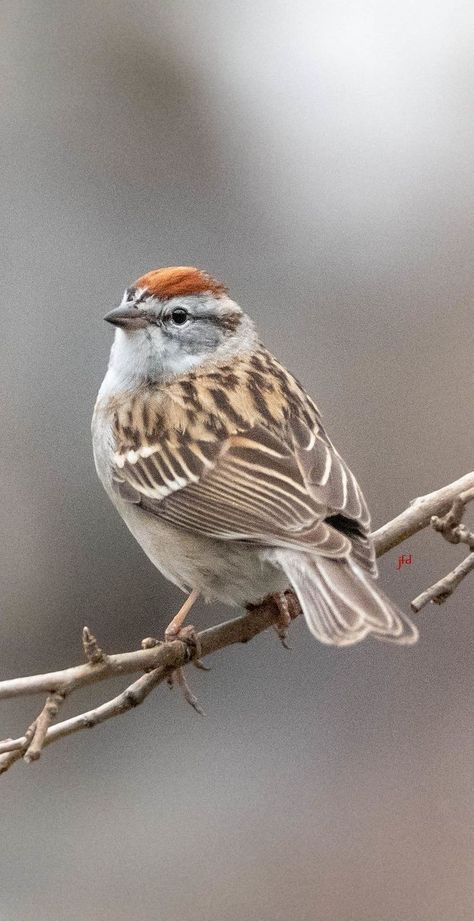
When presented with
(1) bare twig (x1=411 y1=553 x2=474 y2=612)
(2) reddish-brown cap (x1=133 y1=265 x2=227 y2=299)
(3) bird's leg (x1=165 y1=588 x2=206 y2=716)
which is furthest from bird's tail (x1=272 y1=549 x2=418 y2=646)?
(2) reddish-brown cap (x1=133 y1=265 x2=227 y2=299)

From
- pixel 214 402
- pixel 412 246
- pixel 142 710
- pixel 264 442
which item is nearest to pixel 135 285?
pixel 214 402

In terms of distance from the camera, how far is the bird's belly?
4.23 metres

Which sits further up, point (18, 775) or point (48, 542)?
point (48, 542)

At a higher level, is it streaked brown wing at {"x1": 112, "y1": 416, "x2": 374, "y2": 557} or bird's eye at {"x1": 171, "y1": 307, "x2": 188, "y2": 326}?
bird's eye at {"x1": 171, "y1": 307, "x2": 188, "y2": 326}

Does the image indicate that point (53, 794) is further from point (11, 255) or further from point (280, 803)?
point (11, 255)

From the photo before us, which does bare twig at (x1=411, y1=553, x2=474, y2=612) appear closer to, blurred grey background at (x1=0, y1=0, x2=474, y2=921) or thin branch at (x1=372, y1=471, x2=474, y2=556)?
thin branch at (x1=372, y1=471, x2=474, y2=556)

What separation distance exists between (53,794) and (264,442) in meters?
4.10

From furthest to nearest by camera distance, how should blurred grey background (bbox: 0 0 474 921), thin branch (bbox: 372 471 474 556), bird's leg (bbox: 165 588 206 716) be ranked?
blurred grey background (bbox: 0 0 474 921), thin branch (bbox: 372 471 474 556), bird's leg (bbox: 165 588 206 716)

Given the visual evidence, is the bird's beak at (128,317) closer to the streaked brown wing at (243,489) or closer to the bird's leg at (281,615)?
the streaked brown wing at (243,489)

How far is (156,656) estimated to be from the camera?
346 centimetres

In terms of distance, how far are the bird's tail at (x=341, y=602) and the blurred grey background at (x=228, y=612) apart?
10.0 feet

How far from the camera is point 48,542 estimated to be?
797 cm

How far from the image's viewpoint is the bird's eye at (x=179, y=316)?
489cm

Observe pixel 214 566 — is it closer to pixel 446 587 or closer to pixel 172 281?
pixel 446 587
